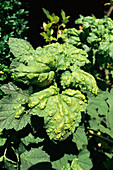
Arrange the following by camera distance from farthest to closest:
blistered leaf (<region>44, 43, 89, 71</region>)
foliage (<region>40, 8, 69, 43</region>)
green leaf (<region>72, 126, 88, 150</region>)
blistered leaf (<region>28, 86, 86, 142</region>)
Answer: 1. foliage (<region>40, 8, 69, 43</region>)
2. green leaf (<region>72, 126, 88, 150</region>)
3. blistered leaf (<region>44, 43, 89, 71</region>)
4. blistered leaf (<region>28, 86, 86, 142</region>)

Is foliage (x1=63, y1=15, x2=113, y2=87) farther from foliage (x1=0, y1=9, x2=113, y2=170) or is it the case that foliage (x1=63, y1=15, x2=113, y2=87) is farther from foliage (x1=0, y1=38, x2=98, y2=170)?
foliage (x1=0, y1=38, x2=98, y2=170)

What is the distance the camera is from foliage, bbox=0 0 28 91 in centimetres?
215

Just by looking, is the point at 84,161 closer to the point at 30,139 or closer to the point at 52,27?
the point at 30,139

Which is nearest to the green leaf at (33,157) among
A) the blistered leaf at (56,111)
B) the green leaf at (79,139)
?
the green leaf at (79,139)

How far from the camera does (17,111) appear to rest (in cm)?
176

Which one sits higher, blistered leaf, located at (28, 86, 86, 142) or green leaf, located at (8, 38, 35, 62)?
green leaf, located at (8, 38, 35, 62)

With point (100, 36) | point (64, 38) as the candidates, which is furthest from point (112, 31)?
point (64, 38)

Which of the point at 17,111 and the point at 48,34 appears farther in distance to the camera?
the point at 48,34

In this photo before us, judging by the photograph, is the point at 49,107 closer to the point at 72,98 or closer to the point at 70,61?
the point at 72,98

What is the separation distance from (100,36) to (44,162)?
177 cm

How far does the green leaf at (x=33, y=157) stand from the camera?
1980 millimetres

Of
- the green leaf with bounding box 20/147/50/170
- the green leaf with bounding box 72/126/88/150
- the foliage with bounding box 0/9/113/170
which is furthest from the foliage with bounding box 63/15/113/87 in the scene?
the green leaf with bounding box 20/147/50/170

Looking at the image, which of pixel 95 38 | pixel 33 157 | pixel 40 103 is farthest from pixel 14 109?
pixel 95 38


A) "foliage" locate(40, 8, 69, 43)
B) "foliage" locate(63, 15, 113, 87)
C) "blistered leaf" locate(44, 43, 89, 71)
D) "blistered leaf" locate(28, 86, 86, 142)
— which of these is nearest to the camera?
"blistered leaf" locate(28, 86, 86, 142)
